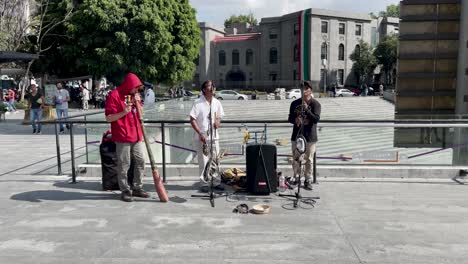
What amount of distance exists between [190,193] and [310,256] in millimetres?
2993

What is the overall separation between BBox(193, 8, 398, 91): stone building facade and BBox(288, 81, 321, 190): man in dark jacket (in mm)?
48232

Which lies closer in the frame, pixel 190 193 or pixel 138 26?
pixel 190 193

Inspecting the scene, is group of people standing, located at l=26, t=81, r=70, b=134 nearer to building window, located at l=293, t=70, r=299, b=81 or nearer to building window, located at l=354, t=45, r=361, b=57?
building window, located at l=293, t=70, r=299, b=81

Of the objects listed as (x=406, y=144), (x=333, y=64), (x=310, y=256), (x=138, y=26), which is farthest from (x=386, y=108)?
(x=310, y=256)

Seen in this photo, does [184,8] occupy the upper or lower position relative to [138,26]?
upper

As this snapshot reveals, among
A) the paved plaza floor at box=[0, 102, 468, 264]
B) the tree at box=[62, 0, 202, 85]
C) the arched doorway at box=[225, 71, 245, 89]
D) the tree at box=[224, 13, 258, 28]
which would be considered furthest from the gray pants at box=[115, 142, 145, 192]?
the tree at box=[224, 13, 258, 28]

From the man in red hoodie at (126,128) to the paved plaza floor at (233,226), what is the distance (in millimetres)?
480

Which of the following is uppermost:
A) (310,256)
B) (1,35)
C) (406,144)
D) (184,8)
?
(184,8)

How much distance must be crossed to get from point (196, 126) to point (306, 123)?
1.84m

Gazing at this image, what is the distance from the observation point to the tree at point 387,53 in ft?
185

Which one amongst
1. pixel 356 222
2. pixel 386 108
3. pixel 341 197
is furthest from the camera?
pixel 386 108

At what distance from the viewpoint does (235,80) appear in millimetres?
67312

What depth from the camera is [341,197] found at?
6.66 meters

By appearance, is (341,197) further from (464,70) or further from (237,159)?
(464,70)
